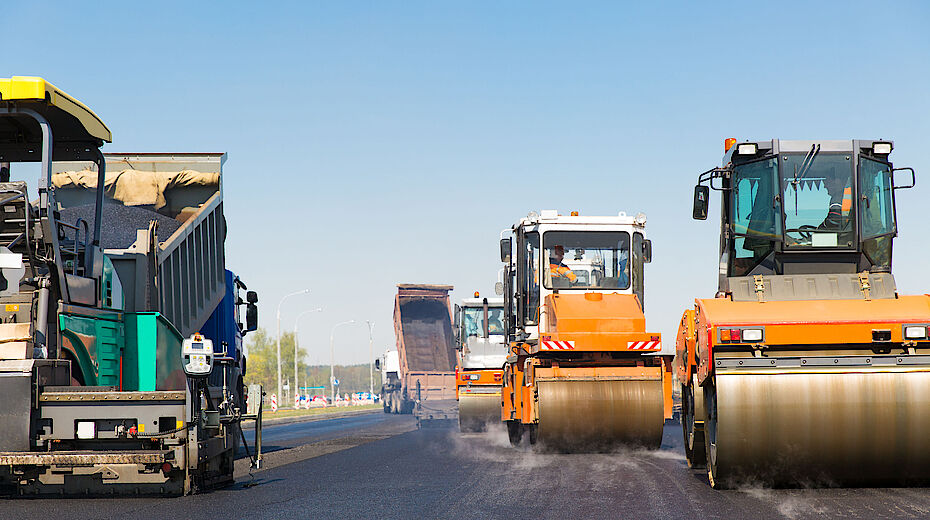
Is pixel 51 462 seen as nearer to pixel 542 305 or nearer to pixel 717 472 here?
pixel 717 472

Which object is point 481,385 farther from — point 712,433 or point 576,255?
point 712,433

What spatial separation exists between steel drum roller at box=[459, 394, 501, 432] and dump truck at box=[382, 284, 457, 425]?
16382 millimetres

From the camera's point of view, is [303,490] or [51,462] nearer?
[51,462]

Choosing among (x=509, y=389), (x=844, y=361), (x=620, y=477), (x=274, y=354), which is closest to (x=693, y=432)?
(x=620, y=477)

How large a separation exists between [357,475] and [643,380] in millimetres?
4022

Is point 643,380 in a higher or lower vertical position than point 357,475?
higher

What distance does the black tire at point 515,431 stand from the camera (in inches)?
679

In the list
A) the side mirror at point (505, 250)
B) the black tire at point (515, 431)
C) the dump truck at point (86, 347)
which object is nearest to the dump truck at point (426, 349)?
the black tire at point (515, 431)

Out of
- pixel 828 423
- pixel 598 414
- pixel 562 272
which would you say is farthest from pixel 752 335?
pixel 562 272

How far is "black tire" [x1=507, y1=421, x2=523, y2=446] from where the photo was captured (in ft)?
56.6

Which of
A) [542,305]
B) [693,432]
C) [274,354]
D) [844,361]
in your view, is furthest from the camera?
[274,354]

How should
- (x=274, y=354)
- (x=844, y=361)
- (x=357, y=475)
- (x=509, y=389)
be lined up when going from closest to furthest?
(x=844, y=361) → (x=357, y=475) → (x=509, y=389) → (x=274, y=354)

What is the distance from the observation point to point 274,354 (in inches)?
3536

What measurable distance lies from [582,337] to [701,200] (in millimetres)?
Result: 3959
